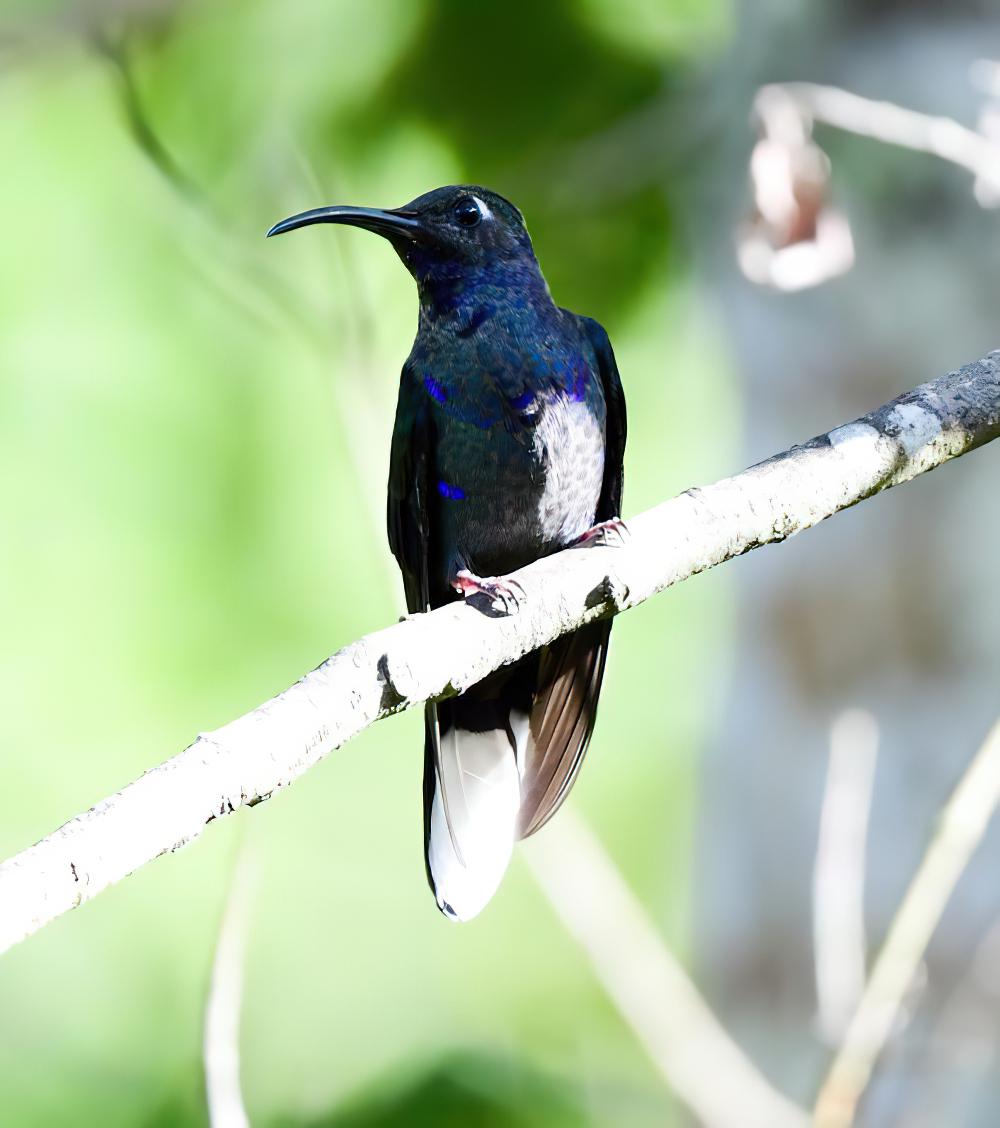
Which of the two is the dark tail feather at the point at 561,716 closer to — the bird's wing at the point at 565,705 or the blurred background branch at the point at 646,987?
the bird's wing at the point at 565,705

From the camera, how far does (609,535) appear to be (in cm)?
148

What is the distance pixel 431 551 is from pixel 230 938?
1.01 metres

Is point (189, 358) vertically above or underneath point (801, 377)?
above

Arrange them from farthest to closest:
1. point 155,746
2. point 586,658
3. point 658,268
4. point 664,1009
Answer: point 658,268
point 664,1009
point 155,746
point 586,658

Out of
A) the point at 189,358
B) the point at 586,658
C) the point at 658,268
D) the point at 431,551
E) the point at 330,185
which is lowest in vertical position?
the point at 586,658

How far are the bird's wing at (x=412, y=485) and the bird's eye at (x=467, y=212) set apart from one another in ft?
0.78

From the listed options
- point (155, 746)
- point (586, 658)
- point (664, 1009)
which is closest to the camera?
point (586, 658)

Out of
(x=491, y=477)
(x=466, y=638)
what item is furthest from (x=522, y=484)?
(x=466, y=638)

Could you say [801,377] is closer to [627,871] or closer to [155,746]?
[627,871]

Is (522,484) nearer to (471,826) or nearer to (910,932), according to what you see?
(471,826)

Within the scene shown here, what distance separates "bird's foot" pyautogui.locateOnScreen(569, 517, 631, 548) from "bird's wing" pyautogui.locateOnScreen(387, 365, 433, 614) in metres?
0.24

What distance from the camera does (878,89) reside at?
9.16 ft

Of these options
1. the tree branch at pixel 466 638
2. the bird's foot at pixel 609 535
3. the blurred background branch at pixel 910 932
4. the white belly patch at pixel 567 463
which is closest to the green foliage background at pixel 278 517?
the blurred background branch at pixel 910 932

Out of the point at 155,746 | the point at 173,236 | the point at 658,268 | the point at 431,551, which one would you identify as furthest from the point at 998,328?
the point at 155,746
